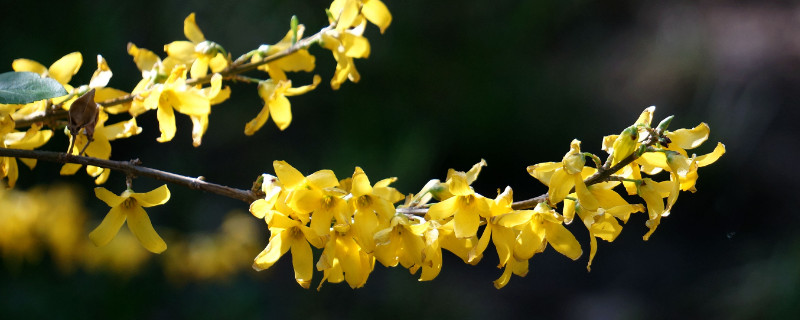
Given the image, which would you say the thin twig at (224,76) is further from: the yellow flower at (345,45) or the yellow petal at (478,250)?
the yellow petal at (478,250)

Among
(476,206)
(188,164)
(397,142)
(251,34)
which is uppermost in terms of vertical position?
(476,206)

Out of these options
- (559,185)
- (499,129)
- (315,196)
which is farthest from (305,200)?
(499,129)

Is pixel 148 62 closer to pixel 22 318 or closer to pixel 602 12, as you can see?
pixel 22 318

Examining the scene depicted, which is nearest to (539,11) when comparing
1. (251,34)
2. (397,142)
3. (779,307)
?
(397,142)

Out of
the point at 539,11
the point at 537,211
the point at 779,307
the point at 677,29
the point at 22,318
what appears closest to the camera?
the point at 537,211

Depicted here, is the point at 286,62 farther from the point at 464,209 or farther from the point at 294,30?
the point at 464,209

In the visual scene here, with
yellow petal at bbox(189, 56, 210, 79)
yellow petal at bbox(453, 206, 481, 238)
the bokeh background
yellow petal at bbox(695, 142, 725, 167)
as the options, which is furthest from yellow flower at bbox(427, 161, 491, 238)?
the bokeh background

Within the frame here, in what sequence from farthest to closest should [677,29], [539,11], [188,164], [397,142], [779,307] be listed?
[677,29] → [539,11] → [188,164] → [397,142] → [779,307]
